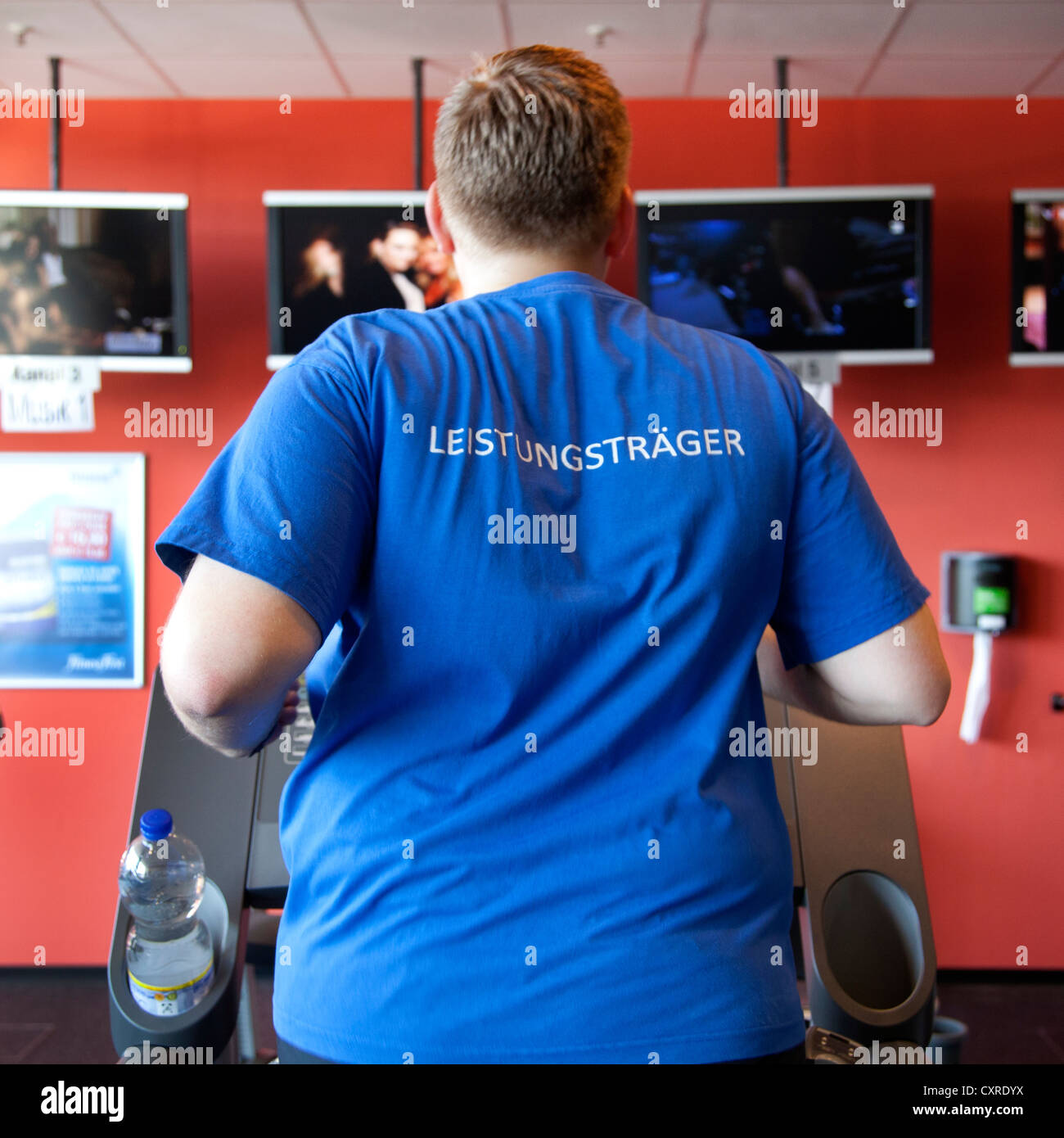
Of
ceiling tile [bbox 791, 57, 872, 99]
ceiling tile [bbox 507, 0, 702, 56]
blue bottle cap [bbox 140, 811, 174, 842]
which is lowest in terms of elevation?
blue bottle cap [bbox 140, 811, 174, 842]

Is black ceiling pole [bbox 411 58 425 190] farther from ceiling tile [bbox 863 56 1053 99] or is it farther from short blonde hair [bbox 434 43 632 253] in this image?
short blonde hair [bbox 434 43 632 253]

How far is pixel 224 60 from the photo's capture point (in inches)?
122

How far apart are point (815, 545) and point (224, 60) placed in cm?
294

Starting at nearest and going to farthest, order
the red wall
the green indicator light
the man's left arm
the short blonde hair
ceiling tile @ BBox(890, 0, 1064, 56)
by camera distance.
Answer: the man's left arm
the short blonde hair
ceiling tile @ BBox(890, 0, 1064, 56)
the green indicator light
the red wall

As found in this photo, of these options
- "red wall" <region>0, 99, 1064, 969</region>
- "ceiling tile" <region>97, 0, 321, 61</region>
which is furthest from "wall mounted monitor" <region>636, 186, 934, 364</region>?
"ceiling tile" <region>97, 0, 321, 61</region>

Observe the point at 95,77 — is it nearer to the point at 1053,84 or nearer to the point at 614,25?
the point at 614,25

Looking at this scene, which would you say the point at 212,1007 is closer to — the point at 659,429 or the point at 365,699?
the point at 365,699

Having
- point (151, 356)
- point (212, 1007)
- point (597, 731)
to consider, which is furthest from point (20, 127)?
point (597, 731)

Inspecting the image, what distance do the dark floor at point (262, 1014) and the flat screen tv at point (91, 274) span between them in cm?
184

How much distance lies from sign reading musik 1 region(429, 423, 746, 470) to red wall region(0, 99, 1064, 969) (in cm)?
274

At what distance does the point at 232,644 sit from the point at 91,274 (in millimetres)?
2628

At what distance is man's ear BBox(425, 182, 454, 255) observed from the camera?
86cm

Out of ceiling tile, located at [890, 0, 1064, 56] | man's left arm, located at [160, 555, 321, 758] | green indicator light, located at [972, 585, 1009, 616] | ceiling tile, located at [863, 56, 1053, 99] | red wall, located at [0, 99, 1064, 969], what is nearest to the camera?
man's left arm, located at [160, 555, 321, 758]

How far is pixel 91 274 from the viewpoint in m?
2.93
